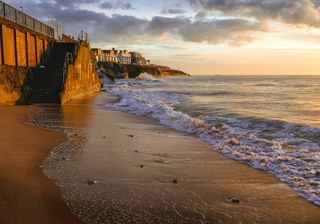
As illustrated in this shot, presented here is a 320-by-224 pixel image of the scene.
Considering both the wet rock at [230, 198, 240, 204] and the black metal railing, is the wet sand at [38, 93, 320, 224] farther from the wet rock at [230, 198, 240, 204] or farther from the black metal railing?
the black metal railing

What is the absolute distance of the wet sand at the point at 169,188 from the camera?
15.7 ft

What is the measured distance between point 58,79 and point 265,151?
53.3ft

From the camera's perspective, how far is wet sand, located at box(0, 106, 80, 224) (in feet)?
14.5

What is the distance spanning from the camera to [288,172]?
7.02m

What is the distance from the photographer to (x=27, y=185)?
5.52m

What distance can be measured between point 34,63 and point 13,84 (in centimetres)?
463

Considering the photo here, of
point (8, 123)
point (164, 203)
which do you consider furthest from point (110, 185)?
point (8, 123)

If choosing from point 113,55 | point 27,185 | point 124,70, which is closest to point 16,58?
point 27,185

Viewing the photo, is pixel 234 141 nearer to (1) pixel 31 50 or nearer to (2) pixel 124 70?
(1) pixel 31 50

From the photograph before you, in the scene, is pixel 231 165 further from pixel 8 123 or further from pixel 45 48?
pixel 45 48

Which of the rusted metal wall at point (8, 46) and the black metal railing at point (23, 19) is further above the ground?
the black metal railing at point (23, 19)

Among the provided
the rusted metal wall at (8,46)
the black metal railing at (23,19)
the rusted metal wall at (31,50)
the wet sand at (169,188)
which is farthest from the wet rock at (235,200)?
the rusted metal wall at (31,50)

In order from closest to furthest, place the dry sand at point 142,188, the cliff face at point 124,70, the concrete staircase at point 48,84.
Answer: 1. the dry sand at point 142,188
2. the concrete staircase at point 48,84
3. the cliff face at point 124,70

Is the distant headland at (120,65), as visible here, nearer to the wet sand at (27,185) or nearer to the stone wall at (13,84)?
the stone wall at (13,84)
